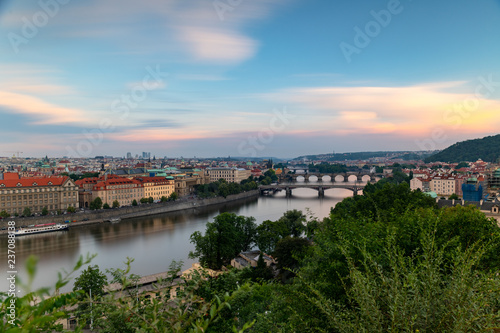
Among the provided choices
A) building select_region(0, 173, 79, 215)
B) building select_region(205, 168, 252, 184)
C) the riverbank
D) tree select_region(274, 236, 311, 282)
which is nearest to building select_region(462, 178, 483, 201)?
tree select_region(274, 236, 311, 282)

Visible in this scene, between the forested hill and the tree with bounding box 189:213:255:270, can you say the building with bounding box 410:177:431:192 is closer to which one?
the tree with bounding box 189:213:255:270

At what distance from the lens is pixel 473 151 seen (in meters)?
54.5

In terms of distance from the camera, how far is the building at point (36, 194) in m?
16.4

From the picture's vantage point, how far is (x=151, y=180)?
24969 mm

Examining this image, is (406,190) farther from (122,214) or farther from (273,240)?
(122,214)

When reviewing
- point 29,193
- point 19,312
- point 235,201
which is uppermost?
point 19,312

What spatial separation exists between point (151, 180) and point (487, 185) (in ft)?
73.6

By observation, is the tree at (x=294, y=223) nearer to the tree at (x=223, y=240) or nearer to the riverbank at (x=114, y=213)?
the tree at (x=223, y=240)

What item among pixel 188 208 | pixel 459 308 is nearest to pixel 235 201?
pixel 188 208

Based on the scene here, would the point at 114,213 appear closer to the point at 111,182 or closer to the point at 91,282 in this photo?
the point at 111,182

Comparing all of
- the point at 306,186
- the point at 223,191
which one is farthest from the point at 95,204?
the point at 306,186

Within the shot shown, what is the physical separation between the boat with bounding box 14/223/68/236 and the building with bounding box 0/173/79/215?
205 cm

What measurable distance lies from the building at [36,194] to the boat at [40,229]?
2.05m

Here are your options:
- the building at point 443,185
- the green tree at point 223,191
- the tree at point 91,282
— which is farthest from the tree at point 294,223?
the building at point 443,185
